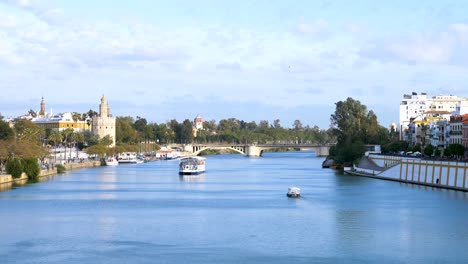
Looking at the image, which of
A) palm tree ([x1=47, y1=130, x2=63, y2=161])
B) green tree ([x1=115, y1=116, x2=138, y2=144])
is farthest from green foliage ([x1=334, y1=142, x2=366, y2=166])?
green tree ([x1=115, y1=116, x2=138, y2=144])

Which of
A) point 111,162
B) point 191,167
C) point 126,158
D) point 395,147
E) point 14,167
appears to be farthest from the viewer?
point 126,158

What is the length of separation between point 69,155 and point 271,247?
56.5m

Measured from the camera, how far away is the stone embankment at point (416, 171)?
3809 cm

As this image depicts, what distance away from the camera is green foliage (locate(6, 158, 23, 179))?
44.7 metres

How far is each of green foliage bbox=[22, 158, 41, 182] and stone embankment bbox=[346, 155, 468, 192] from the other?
18670 mm

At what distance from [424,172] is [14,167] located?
20149 millimetres

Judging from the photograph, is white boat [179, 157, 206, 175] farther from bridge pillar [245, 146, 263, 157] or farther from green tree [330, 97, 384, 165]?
bridge pillar [245, 146, 263, 157]

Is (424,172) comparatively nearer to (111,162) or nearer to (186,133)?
(111,162)

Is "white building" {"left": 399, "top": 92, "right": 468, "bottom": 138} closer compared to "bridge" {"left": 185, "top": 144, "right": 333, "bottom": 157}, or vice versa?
"white building" {"left": 399, "top": 92, "right": 468, "bottom": 138}

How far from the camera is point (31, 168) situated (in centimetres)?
4753

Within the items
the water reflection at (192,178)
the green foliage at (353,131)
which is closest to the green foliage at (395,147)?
the green foliage at (353,131)

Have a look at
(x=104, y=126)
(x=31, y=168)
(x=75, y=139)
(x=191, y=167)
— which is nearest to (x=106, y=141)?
(x=75, y=139)

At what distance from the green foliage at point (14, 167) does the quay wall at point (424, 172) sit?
19.4 m

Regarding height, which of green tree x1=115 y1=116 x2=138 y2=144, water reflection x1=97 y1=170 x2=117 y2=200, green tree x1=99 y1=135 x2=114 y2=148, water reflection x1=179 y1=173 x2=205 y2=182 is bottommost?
water reflection x1=97 y1=170 x2=117 y2=200
